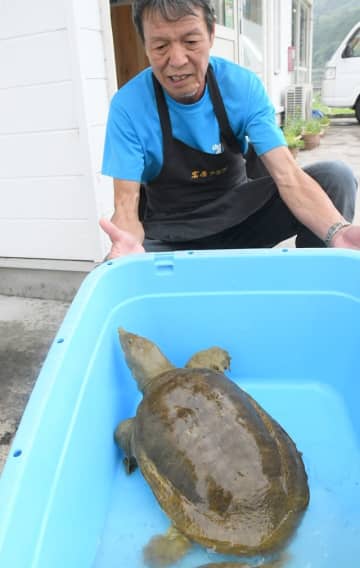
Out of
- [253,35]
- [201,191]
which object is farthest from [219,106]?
[253,35]

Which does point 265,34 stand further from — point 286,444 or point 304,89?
point 286,444

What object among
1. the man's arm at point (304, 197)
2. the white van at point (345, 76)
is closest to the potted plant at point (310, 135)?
the white van at point (345, 76)

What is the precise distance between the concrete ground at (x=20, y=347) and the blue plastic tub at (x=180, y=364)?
0.59 metres

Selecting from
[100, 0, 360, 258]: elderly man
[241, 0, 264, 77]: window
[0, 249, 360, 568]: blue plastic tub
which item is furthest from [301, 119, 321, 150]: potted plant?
[0, 249, 360, 568]: blue plastic tub

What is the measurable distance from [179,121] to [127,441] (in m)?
1.28

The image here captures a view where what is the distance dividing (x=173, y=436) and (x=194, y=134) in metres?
1.29

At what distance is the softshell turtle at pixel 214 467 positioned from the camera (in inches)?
44.4

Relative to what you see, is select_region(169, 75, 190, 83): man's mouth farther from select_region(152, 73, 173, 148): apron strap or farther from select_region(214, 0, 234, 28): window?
select_region(214, 0, 234, 28): window

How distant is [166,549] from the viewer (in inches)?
50.9

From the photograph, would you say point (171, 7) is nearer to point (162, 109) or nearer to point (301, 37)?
point (162, 109)

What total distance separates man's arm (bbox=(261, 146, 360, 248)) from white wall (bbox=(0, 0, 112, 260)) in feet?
3.76

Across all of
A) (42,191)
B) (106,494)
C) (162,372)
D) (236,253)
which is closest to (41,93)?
(42,191)

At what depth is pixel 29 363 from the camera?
2.45m

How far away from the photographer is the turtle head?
157 centimetres
